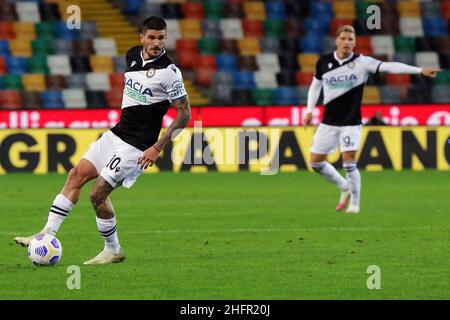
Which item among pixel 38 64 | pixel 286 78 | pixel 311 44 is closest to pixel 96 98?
pixel 38 64

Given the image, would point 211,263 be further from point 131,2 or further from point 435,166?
point 131,2

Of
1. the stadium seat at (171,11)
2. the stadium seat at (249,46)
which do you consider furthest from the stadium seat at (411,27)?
the stadium seat at (171,11)

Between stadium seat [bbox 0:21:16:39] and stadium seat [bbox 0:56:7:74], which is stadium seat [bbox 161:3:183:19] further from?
stadium seat [bbox 0:56:7:74]

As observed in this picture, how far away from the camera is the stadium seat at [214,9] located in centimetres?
2816

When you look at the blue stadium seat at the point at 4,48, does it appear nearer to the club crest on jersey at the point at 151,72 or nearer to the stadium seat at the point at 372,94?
the stadium seat at the point at 372,94

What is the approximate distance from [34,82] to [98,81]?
1391 mm

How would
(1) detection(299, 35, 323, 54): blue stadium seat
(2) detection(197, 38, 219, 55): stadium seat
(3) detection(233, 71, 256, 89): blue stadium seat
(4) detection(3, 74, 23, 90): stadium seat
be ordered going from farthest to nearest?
(1) detection(299, 35, 323, 54): blue stadium seat
(2) detection(197, 38, 219, 55): stadium seat
(3) detection(233, 71, 256, 89): blue stadium seat
(4) detection(3, 74, 23, 90): stadium seat

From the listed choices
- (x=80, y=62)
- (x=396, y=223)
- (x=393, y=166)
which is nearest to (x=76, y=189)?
(x=396, y=223)

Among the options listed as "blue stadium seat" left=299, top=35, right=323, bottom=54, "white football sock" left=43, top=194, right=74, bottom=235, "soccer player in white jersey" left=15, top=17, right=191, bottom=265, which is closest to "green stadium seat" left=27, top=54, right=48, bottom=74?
"blue stadium seat" left=299, top=35, right=323, bottom=54

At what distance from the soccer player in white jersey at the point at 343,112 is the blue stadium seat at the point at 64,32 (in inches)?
522

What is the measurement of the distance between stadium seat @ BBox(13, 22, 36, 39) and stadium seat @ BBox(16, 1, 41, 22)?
152 millimetres

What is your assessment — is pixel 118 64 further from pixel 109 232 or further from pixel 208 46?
pixel 109 232

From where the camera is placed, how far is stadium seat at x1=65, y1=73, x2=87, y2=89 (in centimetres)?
2605

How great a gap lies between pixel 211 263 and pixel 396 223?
3.78m
